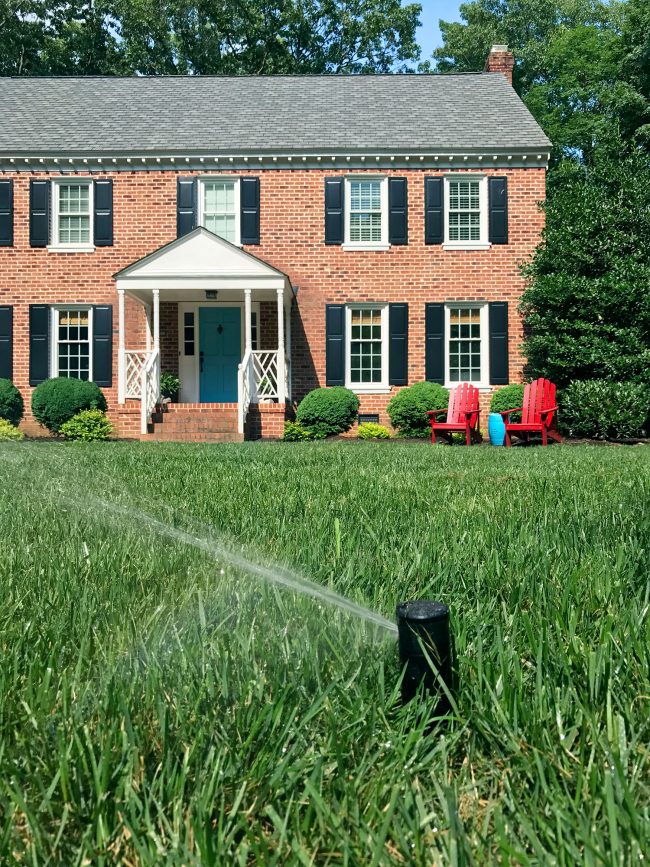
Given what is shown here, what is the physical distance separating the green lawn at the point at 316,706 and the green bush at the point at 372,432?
12.8 metres

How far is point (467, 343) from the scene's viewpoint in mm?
17625

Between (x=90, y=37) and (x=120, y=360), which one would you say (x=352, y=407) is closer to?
(x=120, y=360)

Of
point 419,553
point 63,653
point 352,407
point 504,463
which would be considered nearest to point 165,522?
point 419,553

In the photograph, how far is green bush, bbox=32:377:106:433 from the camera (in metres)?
16.0

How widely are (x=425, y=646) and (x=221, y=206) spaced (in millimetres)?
17680

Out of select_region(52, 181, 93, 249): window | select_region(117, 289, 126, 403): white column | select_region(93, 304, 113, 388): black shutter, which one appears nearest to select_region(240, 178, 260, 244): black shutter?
select_region(117, 289, 126, 403): white column

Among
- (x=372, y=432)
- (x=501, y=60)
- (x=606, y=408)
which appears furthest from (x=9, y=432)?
(x=501, y=60)

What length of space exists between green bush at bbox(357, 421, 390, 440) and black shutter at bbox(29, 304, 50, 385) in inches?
296

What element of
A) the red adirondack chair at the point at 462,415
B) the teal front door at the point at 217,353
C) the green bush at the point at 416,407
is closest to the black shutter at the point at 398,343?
the green bush at the point at 416,407

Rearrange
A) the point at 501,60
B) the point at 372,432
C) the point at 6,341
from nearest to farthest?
1. the point at 372,432
2. the point at 6,341
3. the point at 501,60

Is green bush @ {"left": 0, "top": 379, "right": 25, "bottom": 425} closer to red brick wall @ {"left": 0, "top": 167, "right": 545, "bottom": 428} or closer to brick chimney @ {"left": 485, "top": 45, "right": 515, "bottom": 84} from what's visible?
red brick wall @ {"left": 0, "top": 167, "right": 545, "bottom": 428}

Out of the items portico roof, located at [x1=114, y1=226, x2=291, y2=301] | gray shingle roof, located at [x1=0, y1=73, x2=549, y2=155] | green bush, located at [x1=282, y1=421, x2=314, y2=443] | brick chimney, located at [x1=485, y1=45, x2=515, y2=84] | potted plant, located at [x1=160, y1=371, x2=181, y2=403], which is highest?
brick chimney, located at [x1=485, y1=45, x2=515, y2=84]

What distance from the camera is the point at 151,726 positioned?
1324mm

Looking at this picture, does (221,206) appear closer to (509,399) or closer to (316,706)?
(509,399)
